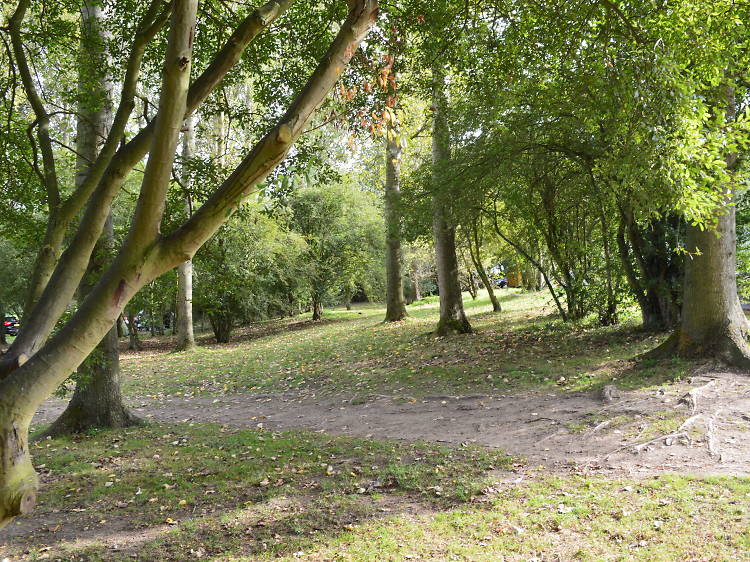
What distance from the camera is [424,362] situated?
12656 millimetres

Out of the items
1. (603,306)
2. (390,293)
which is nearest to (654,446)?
(603,306)

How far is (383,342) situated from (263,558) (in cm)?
1215

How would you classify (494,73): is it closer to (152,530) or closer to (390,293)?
(152,530)

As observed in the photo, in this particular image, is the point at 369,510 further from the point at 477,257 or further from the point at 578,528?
the point at 477,257

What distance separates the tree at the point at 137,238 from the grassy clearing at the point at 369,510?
2.43 metres

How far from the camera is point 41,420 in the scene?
32.9 ft

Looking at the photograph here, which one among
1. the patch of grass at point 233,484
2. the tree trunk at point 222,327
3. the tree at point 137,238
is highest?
the tree at point 137,238

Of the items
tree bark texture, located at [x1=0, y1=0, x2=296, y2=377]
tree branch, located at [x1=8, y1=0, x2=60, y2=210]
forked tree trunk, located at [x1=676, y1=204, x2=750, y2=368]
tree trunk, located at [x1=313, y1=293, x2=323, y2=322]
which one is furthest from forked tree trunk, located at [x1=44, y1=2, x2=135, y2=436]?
tree trunk, located at [x1=313, y1=293, x2=323, y2=322]

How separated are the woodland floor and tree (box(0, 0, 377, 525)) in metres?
2.43

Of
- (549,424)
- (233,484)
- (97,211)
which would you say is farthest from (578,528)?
(97,211)

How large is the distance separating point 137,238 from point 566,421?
618cm

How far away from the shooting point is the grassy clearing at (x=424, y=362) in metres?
10.0

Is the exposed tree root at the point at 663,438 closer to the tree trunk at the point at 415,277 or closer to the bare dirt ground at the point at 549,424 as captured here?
the bare dirt ground at the point at 549,424

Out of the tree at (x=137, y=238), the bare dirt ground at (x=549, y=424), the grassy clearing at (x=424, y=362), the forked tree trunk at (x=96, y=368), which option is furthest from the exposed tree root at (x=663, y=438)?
the forked tree trunk at (x=96, y=368)
